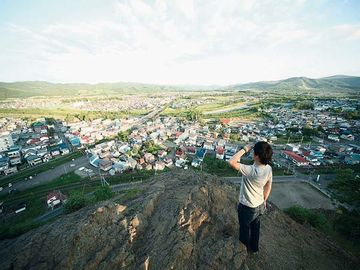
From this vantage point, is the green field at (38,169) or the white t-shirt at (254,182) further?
the green field at (38,169)

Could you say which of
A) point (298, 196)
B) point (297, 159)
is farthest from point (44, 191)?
point (297, 159)

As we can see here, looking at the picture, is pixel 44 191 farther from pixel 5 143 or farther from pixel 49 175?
pixel 5 143

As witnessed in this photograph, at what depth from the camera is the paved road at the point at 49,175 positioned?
2725 centimetres

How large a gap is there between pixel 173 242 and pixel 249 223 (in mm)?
2168

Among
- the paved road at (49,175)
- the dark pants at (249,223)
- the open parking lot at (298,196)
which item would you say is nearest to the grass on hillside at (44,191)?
the paved road at (49,175)

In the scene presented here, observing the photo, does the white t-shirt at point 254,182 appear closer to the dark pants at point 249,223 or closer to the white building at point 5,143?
the dark pants at point 249,223

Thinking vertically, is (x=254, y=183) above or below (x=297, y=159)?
above

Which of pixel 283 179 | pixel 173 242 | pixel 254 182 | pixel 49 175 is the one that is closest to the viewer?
pixel 254 182

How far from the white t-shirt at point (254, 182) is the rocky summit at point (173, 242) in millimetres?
1873

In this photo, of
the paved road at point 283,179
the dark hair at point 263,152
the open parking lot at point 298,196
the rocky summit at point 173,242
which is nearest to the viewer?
the dark hair at point 263,152

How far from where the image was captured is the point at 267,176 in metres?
3.81

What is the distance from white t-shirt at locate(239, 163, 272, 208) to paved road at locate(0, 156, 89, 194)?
3188 centimetres

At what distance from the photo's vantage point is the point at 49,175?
1180 inches

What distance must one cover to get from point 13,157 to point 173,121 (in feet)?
136
